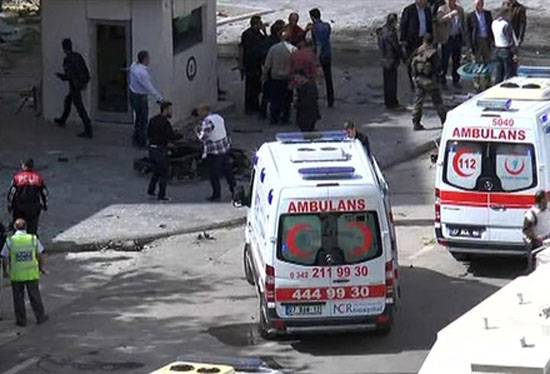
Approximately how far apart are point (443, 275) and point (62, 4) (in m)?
10.5

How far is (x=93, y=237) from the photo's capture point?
2516 cm

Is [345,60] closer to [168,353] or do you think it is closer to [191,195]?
[191,195]

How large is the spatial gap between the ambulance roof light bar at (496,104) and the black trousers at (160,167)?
5395 mm

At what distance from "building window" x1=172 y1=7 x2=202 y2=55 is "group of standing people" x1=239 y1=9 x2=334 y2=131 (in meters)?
0.84

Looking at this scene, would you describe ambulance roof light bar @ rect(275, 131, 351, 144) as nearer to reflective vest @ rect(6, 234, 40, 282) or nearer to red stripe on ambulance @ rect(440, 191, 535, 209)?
red stripe on ambulance @ rect(440, 191, 535, 209)

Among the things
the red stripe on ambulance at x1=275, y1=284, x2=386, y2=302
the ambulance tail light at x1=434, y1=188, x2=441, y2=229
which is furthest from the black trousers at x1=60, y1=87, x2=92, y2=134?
the red stripe on ambulance at x1=275, y1=284, x2=386, y2=302

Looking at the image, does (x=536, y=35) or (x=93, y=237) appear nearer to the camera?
(x=93, y=237)

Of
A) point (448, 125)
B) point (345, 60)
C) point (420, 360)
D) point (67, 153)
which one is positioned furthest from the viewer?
point (345, 60)

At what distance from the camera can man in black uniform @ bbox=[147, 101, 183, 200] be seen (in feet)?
87.5

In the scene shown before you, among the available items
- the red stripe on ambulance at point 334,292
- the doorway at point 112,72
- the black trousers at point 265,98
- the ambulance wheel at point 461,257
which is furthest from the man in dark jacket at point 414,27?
the red stripe on ambulance at point 334,292

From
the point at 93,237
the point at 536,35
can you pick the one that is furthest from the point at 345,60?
the point at 93,237

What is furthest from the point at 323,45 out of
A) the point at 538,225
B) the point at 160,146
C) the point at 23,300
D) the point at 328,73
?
the point at 23,300

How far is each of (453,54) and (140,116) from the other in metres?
7.21

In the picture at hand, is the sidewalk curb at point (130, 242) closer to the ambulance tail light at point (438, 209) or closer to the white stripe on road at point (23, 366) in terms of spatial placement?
the ambulance tail light at point (438, 209)
